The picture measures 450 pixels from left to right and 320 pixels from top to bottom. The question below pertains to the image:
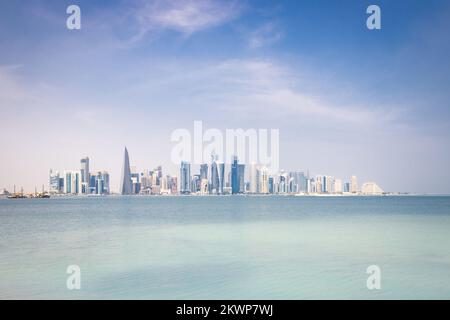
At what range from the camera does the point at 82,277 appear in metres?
11.3

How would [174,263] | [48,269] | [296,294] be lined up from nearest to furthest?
1. [296,294]
2. [48,269]
3. [174,263]

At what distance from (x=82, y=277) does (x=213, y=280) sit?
360 cm

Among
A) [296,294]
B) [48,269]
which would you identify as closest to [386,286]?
[296,294]

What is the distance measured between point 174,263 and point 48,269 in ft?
12.6

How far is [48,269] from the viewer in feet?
41.2
